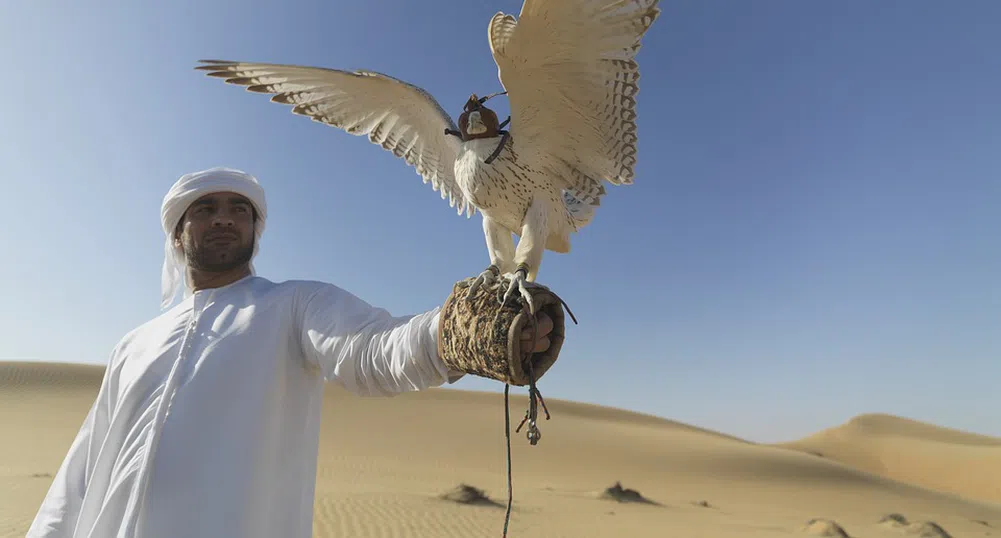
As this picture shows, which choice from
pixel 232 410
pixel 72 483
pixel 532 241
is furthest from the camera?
pixel 532 241

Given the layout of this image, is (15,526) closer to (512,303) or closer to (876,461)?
(512,303)

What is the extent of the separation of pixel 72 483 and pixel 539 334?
1.51 metres

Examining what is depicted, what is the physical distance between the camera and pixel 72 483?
1.63 meters

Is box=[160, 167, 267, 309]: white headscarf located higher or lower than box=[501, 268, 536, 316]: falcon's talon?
higher

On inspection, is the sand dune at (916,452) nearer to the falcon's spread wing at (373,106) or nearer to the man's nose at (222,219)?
the falcon's spread wing at (373,106)

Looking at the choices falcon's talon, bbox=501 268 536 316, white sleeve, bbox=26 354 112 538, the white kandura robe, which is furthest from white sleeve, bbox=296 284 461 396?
white sleeve, bbox=26 354 112 538

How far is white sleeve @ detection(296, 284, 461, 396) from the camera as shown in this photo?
1.14 metres

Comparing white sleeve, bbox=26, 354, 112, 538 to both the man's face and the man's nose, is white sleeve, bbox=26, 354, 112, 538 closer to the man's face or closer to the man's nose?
the man's face

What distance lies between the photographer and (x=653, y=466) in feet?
60.4

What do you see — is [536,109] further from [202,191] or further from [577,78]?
[202,191]

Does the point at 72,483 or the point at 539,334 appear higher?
the point at 539,334

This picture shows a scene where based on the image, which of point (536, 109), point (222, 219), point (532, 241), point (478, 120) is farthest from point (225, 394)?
point (536, 109)

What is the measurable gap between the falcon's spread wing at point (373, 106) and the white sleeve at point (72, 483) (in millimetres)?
1314

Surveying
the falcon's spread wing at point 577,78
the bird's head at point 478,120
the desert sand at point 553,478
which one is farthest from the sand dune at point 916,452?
the bird's head at point 478,120
